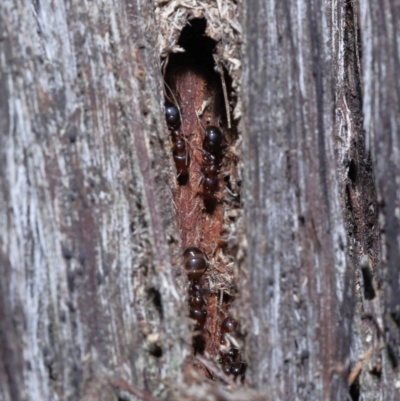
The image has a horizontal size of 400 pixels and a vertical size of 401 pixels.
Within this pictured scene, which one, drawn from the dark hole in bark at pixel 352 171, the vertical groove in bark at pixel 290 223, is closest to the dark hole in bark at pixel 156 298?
the vertical groove in bark at pixel 290 223

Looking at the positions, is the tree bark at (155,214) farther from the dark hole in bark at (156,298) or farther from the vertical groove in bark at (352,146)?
the vertical groove in bark at (352,146)

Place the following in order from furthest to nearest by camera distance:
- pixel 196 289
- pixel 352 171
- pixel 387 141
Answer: pixel 352 171
pixel 196 289
pixel 387 141

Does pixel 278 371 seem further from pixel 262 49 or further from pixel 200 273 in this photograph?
pixel 262 49

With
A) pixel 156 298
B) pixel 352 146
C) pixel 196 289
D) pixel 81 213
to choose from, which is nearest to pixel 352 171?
pixel 352 146

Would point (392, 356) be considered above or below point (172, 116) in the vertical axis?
below

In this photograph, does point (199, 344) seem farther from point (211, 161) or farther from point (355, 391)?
point (211, 161)

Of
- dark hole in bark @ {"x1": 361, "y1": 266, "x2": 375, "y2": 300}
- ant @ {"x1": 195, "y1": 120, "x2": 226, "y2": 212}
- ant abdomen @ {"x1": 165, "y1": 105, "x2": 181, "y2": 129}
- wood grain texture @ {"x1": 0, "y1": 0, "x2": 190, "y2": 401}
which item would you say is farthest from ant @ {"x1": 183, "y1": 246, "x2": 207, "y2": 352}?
dark hole in bark @ {"x1": 361, "y1": 266, "x2": 375, "y2": 300}

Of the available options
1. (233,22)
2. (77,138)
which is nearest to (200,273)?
(77,138)
